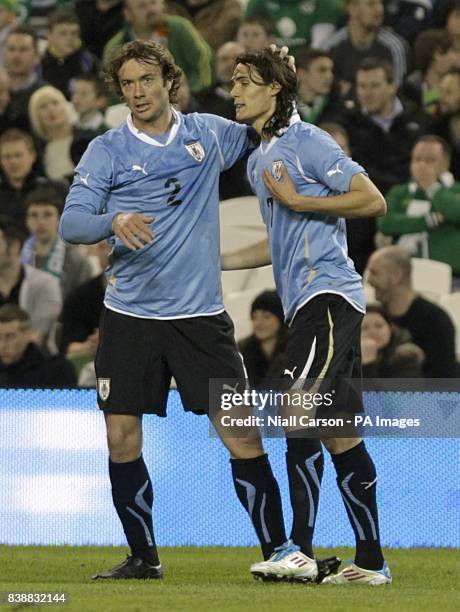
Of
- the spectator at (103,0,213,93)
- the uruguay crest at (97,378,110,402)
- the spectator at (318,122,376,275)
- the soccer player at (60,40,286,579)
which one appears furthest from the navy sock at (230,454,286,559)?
the spectator at (103,0,213,93)

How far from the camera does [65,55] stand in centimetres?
941

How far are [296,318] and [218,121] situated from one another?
0.91m

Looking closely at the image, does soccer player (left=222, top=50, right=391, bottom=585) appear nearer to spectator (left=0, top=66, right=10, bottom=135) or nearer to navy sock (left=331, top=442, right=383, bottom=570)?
navy sock (left=331, top=442, right=383, bottom=570)

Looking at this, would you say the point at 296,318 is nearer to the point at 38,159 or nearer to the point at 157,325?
the point at 157,325

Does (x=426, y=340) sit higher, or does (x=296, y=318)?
(x=296, y=318)

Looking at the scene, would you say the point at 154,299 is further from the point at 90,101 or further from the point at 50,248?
the point at 90,101

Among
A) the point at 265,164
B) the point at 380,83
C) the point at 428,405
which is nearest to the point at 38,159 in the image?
the point at 380,83

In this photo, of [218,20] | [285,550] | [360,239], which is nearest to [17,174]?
[218,20]

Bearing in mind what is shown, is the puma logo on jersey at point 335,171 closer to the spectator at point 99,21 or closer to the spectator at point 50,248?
the spectator at point 50,248

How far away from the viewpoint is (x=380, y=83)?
8680mm

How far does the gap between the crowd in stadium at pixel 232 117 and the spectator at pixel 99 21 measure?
0.01m

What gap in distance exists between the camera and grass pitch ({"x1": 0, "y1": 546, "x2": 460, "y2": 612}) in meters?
3.82

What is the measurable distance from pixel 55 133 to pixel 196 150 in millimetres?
4745

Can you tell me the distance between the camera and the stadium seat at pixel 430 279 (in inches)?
323
